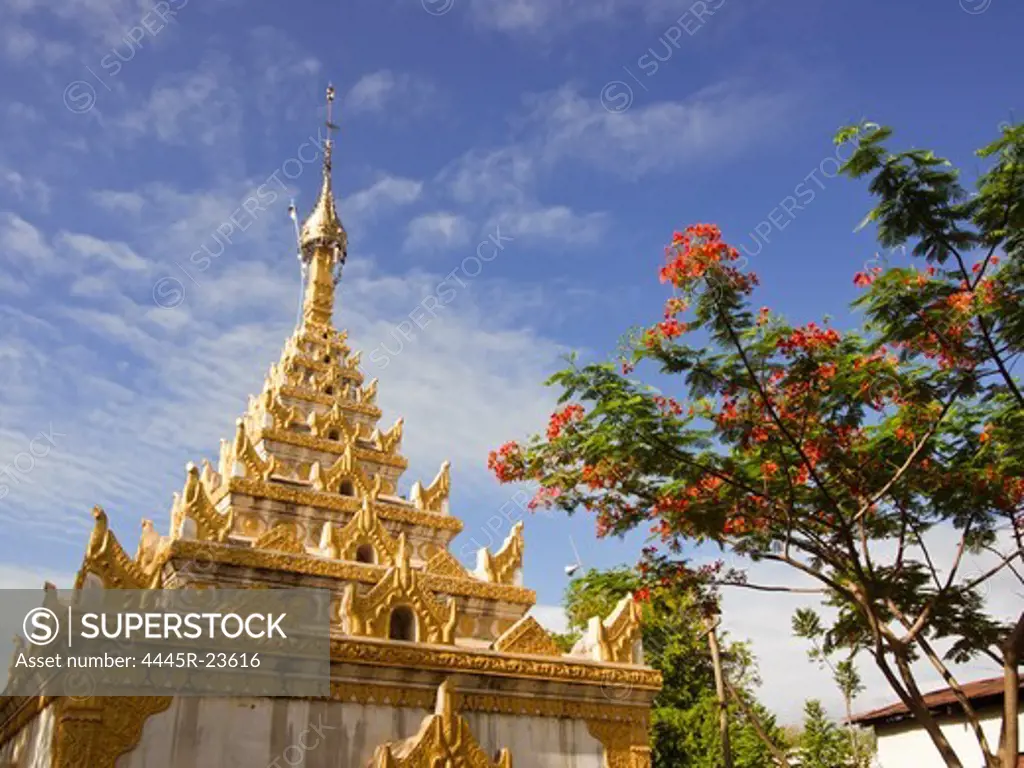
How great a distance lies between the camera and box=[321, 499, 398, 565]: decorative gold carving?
73.2 feet

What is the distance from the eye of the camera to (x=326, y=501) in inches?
1005

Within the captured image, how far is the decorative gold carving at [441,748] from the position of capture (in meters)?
13.3

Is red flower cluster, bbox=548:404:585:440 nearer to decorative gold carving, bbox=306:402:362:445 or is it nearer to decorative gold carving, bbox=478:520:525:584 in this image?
decorative gold carving, bbox=478:520:525:584

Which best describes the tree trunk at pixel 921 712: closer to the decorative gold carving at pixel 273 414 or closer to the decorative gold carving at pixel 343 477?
the decorative gold carving at pixel 343 477

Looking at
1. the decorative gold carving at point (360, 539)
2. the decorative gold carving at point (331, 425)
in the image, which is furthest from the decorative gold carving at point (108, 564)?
the decorative gold carving at point (331, 425)

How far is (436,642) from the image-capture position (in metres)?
15.6

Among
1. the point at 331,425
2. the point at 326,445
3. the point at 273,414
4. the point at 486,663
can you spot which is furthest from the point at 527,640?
the point at 273,414

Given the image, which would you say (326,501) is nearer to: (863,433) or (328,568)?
(328,568)

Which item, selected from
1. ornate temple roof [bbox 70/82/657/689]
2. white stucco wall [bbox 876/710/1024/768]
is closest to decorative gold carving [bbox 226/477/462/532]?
ornate temple roof [bbox 70/82/657/689]

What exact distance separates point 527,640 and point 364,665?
A: 336 cm

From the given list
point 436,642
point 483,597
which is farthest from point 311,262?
point 436,642

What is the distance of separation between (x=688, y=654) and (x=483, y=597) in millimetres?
19646

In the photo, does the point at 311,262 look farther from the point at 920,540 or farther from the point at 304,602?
the point at 920,540

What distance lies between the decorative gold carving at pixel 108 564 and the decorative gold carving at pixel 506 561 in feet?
36.2
